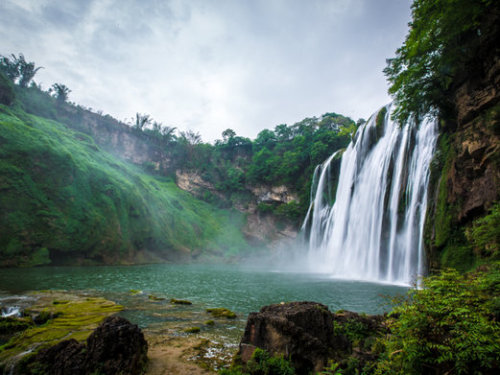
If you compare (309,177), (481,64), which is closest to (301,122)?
(309,177)

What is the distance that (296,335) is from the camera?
4051 millimetres

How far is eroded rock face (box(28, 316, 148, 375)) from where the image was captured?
3.53m

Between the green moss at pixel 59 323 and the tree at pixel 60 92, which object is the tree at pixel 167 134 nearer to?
the tree at pixel 60 92

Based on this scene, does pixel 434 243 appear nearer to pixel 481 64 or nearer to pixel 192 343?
pixel 481 64

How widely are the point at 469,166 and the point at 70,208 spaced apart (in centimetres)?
2870

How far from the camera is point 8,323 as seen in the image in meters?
5.62

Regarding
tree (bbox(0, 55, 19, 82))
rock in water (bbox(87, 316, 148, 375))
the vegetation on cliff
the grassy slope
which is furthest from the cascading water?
tree (bbox(0, 55, 19, 82))

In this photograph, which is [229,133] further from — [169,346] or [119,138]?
[169,346]

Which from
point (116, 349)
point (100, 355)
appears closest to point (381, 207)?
point (116, 349)

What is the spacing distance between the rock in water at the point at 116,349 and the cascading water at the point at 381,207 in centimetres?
1141

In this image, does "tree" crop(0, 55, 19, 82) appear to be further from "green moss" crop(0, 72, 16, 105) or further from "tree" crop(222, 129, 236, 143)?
"tree" crop(222, 129, 236, 143)

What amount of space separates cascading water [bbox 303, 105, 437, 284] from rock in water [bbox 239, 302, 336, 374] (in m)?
8.71

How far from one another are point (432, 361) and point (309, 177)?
120 ft

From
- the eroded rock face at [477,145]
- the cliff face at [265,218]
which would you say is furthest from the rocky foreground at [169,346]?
the cliff face at [265,218]
